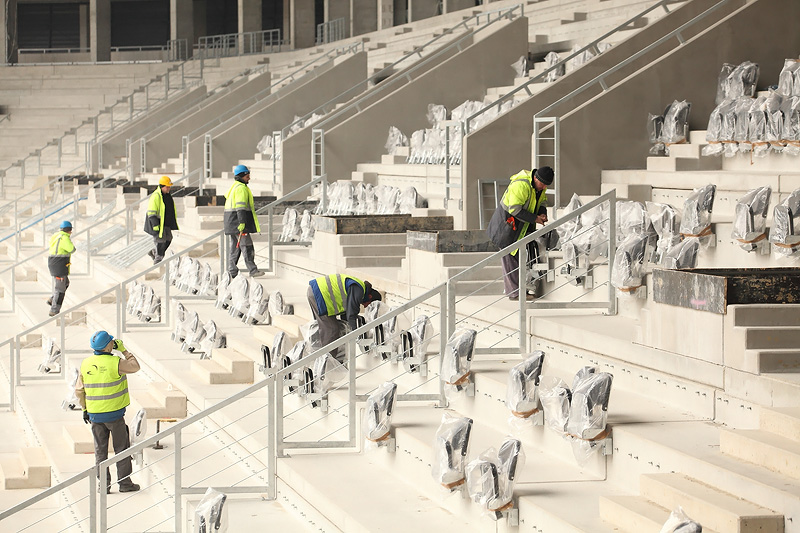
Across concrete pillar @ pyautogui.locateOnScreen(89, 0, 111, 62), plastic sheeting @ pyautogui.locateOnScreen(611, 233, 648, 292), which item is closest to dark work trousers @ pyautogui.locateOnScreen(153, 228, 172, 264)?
plastic sheeting @ pyautogui.locateOnScreen(611, 233, 648, 292)

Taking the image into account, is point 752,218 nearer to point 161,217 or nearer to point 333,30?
point 161,217

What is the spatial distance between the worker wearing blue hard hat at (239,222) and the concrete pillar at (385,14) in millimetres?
17972

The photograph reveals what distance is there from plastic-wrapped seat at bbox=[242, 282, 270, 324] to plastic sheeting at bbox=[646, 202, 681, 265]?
212 inches

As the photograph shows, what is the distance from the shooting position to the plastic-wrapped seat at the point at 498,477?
22.0 ft

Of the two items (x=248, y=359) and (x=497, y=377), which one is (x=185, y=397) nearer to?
(x=248, y=359)

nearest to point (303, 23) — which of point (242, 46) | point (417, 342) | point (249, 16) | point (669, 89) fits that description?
point (242, 46)

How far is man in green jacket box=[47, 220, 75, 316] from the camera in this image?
64.3ft

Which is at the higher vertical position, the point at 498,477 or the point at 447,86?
the point at 447,86

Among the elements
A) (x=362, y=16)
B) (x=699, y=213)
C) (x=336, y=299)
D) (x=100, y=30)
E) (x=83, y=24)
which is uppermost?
(x=83, y=24)

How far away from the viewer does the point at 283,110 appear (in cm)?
2719

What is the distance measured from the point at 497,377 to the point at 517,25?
12.8 meters

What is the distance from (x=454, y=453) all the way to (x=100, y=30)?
130ft

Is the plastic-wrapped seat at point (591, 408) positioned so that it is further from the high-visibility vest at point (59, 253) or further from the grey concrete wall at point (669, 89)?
the high-visibility vest at point (59, 253)

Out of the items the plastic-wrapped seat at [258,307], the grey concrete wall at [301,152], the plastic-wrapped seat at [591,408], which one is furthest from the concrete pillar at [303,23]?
the plastic-wrapped seat at [591,408]
